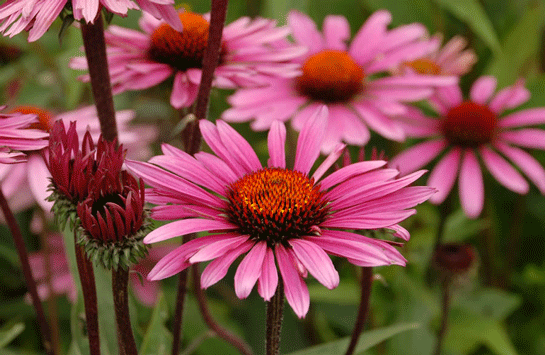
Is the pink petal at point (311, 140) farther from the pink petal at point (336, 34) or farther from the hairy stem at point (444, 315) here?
the pink petal at point (336, 34)

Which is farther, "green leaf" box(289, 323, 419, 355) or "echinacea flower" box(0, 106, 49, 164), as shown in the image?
"green leaf" box(289, 323, 419, 355)

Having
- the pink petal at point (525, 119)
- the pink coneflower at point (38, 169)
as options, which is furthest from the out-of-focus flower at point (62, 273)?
the pink petal at point (525, 119)

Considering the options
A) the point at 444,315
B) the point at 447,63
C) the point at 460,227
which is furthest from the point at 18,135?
the point at 447,63

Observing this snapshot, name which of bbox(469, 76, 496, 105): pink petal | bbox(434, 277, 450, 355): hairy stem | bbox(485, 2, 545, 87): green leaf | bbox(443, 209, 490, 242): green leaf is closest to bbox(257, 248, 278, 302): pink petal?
bbox(434, 277, 450, 355): hairy stem

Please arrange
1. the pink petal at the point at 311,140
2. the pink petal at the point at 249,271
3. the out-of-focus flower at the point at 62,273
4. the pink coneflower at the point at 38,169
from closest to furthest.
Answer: the pink petal at the point at 249,271 → the pink petal at the point at 311,140 → the pink coneflower at the point at 38,169 → the out-of-focus flower at the point at 62,273

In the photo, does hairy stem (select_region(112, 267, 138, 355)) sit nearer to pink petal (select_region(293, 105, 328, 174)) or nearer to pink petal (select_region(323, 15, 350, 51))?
pink petal (select_region(293, 105, 328, 174))

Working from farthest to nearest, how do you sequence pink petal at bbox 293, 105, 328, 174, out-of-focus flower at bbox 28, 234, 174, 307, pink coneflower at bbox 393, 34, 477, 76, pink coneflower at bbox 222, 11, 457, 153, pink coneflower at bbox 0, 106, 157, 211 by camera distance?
1. pink coneflower at bbox 393, 34, 477, 76
2. out-of-focus flower at bbox 28, 234, 174, 307
3. pink coneflower at bbox 222, 11, 457, 153
4. pink coneflower at bbox 0, 106, 157, 211
5. pink petal at bbox 293, 105, 328, 174
